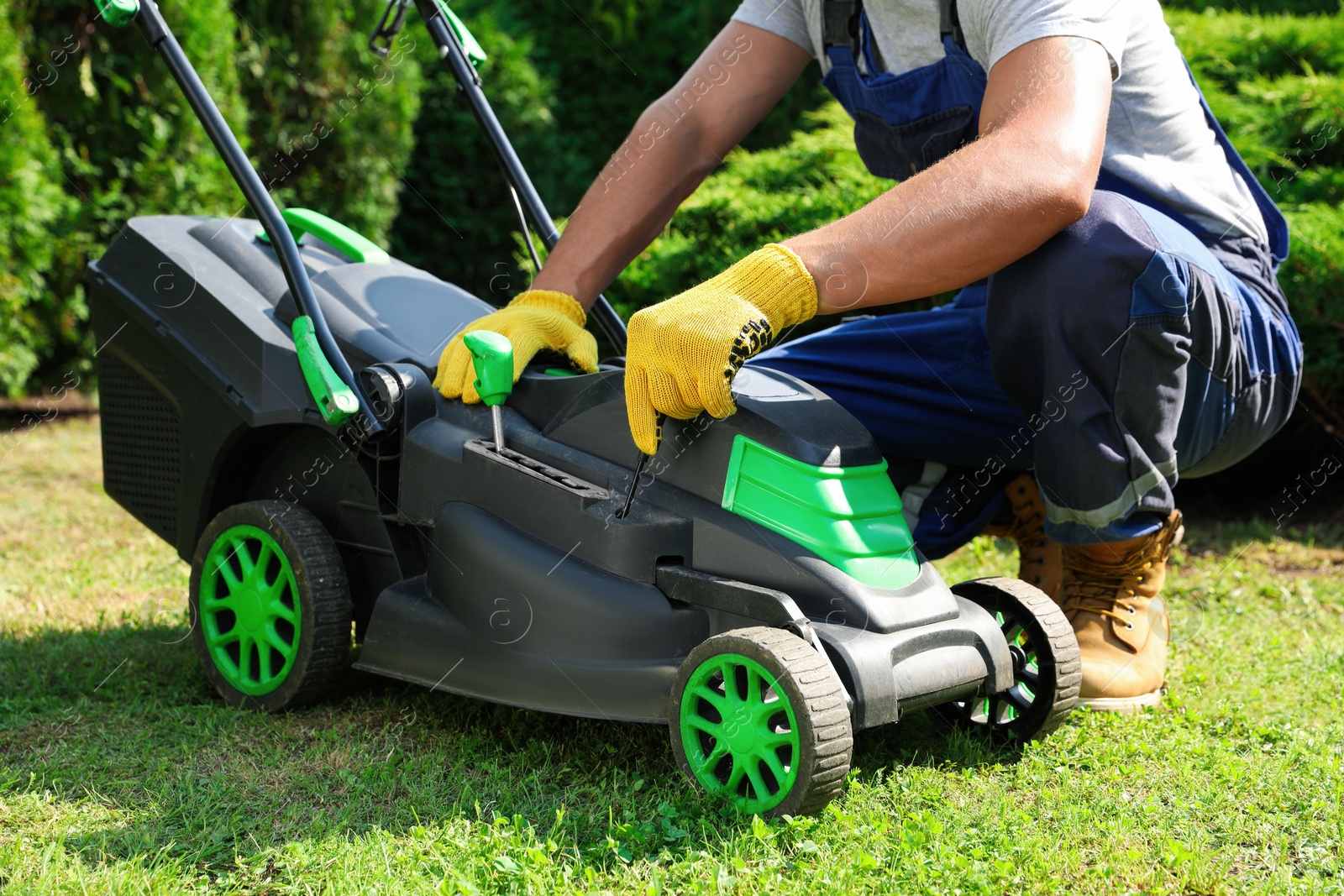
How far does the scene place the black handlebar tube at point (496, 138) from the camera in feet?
7.85

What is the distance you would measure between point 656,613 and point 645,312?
0.40 m

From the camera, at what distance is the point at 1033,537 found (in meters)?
2.39

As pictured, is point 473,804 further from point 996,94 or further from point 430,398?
point 996,94

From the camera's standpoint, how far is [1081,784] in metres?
1.73

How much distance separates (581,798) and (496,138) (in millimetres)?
1307

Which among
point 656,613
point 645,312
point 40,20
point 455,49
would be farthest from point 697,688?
point 40,20

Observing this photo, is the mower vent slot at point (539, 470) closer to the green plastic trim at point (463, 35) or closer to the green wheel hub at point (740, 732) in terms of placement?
the green wheel hub at point (740, 732)

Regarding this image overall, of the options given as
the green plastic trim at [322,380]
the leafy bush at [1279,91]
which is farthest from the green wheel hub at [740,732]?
the leafy bush at [1279,91]

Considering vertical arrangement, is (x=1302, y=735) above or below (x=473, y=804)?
below

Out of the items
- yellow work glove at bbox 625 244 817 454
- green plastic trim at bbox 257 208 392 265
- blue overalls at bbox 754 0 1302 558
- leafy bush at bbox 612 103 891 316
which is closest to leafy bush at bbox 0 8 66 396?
leafy bush at bbox 612 103 891 316

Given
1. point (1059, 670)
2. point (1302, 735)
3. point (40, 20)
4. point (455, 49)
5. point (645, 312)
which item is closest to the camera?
point (645, 312)

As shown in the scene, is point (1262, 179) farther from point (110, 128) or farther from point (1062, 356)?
point (110, 128)

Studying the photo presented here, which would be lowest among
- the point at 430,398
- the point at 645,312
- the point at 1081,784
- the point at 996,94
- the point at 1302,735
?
the point at 1302,735

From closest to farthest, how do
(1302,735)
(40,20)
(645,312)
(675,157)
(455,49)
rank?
(645,312) < (1302,735) < (675,157) < (455,49) < (40,20)
